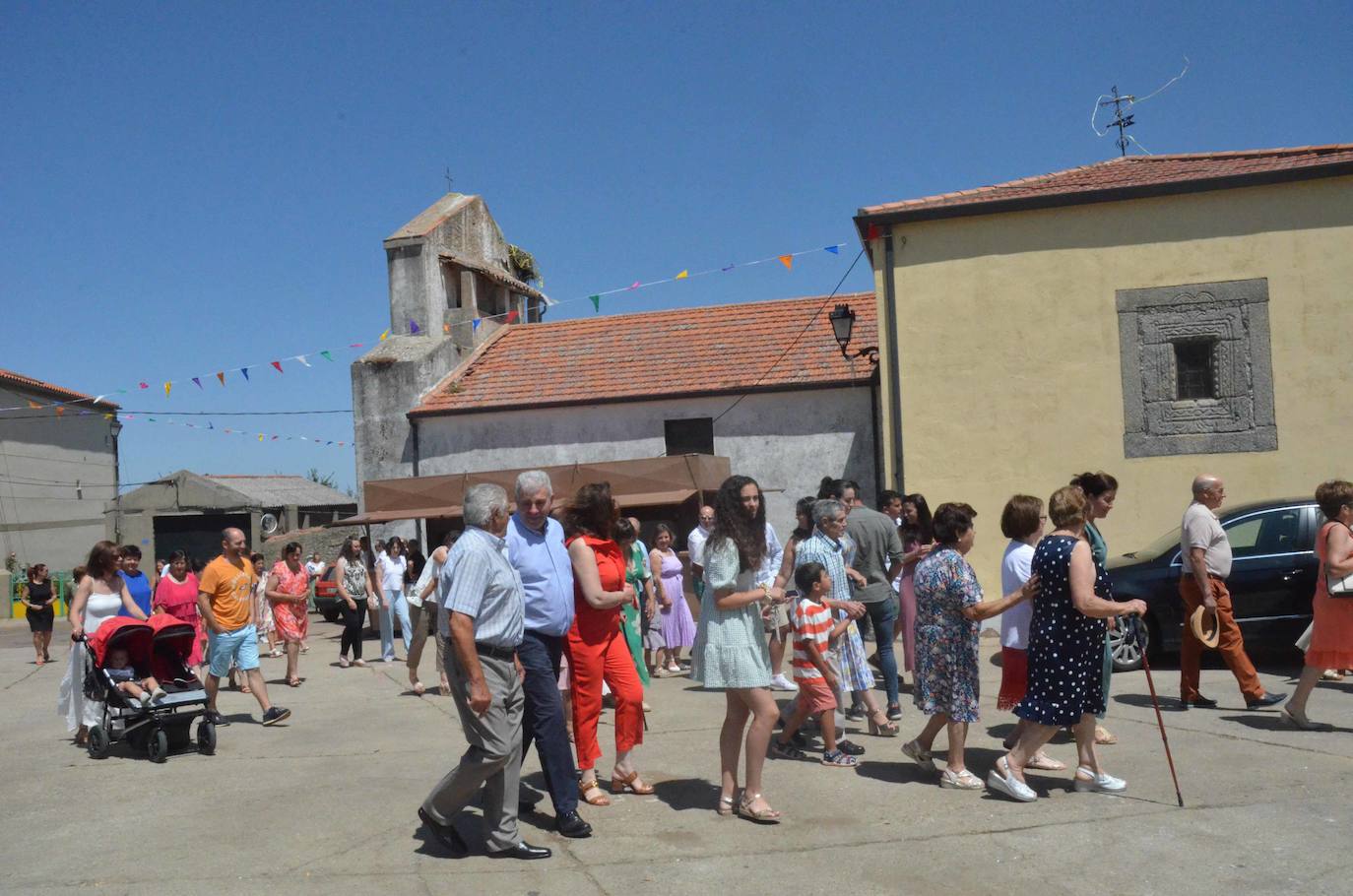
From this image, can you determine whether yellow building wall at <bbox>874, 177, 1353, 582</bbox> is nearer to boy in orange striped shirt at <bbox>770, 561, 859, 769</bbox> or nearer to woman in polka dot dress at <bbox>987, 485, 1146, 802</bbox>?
boy in orange striped shirt at <bbox>770, 561, 859, 769</bbox>

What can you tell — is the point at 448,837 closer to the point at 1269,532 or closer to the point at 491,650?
the point at 491,650

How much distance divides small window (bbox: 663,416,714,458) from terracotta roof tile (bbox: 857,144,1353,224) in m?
5.62

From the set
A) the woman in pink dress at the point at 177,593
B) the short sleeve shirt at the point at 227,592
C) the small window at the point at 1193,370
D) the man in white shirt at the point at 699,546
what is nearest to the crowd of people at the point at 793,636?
the short sleeve shirt at the point at 227,592

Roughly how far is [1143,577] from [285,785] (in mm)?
7385

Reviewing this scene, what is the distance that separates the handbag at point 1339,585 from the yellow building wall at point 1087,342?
21.7ft

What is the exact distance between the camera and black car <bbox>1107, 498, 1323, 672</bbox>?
9.88 meters

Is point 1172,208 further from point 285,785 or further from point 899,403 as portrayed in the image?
point 285,785

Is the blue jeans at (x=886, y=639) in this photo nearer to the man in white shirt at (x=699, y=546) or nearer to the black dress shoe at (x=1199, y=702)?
the black dress shoe at (x=1199, y=702)

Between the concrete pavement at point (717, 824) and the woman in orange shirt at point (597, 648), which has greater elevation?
the woman in orange shirt at point (597, 648)

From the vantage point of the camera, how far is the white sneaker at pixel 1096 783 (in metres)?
5.98

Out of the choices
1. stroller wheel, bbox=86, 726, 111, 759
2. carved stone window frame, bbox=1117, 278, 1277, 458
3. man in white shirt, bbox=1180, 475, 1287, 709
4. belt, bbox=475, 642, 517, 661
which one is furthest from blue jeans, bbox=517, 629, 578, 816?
carved stone window frame, bbox=1117, 278, 1277, 458

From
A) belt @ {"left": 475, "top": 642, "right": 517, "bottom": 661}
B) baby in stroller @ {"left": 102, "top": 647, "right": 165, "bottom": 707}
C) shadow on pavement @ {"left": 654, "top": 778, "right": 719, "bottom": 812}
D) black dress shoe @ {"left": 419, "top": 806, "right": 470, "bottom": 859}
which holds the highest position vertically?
belt @ {"left": 475, "top": 642, "right": 517, "bottom": 661}

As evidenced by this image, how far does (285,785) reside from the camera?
684cm

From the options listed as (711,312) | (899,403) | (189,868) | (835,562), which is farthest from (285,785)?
(711,312)
